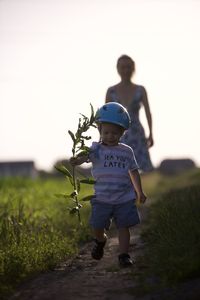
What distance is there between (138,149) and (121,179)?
2.91 meters

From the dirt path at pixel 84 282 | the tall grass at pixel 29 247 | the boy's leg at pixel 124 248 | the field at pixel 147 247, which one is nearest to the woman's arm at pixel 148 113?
the field at pixel 147 247

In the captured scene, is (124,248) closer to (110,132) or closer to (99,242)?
(99,242)

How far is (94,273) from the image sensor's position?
641cm

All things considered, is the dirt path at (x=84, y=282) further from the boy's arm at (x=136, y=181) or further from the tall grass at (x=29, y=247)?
the boy's arm at (x=136, y=181)

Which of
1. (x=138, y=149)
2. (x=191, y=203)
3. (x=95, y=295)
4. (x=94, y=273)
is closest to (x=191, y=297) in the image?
(x=95, y=295)

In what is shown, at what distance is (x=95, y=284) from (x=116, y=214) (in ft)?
3.60

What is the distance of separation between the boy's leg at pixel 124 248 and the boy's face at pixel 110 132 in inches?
33.4

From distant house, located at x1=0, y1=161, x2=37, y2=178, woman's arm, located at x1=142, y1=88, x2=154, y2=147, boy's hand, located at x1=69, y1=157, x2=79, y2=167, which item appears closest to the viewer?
boy's hand, located at x1=69, y1=157, x2=79, y2=167

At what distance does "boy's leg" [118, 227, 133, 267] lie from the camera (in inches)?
256

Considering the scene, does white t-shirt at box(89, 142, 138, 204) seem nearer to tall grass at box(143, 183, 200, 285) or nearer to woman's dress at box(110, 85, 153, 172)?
tall grass at box(143, 183, 200, 285)

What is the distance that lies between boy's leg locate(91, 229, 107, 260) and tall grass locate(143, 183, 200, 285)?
44 centimetres

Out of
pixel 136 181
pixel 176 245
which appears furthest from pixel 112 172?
pixel 176 245

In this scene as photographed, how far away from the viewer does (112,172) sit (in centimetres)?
678

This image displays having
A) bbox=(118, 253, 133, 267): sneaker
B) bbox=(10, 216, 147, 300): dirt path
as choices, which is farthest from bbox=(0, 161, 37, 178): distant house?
bbox=(118, 253, 133, 267): sneaker
